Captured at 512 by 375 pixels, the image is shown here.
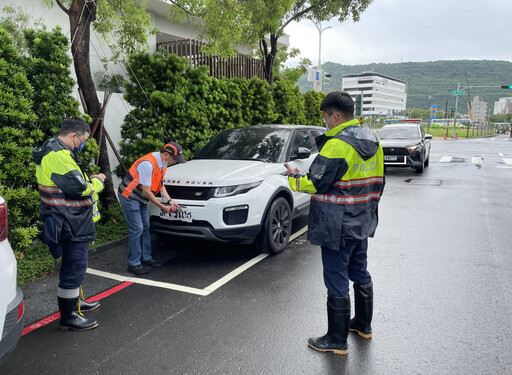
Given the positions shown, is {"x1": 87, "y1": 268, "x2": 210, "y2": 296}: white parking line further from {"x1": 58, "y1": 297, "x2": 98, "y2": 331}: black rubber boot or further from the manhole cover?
the manhole cover

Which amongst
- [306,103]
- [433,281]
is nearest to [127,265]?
[433,281]

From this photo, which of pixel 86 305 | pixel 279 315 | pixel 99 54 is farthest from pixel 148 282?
pixel 99 54

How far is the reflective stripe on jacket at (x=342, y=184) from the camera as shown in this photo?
116 inches

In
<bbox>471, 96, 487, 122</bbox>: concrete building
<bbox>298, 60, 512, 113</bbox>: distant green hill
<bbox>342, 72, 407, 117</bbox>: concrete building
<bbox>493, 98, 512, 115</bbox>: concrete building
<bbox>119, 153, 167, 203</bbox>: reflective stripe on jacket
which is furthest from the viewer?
<bbox>493, 98, 512, 115</bbox>: concrete building

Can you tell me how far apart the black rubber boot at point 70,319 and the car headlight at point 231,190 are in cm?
197

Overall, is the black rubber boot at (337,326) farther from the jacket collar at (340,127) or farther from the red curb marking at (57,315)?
the red curb marking at (57,315)

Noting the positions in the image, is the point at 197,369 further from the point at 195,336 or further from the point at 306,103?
the point at 306,103

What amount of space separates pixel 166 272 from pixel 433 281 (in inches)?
121

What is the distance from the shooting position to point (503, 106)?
18338cm

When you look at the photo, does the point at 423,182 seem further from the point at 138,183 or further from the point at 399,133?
the point at 138,183

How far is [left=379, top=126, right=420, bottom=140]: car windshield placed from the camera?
1519 cm

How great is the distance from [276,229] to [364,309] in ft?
7.68

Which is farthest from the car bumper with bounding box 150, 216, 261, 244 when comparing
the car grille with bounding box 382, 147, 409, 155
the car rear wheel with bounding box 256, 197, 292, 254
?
the car grille with bounding box 382, 147, 409, 155

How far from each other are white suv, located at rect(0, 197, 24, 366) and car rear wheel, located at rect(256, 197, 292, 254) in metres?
3.23
